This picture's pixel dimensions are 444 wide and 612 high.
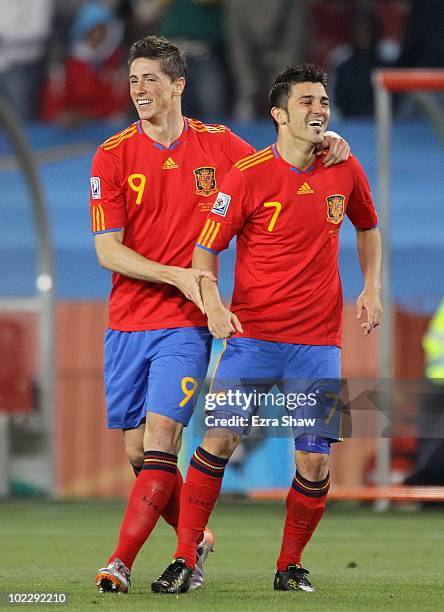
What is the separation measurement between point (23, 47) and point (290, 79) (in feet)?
34.7

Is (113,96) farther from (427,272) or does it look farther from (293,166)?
(293,166)

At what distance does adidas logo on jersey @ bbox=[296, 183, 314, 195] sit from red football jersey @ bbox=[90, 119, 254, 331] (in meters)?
0.40

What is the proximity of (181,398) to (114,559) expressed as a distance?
0.65 meters

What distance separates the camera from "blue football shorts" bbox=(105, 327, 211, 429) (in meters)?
6.23

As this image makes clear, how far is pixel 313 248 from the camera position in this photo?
6.29m

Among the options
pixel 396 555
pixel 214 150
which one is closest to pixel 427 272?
pixel 396 555

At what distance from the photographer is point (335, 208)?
6328 millimetres

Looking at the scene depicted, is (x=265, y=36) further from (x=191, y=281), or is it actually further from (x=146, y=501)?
(x=146, y=501)

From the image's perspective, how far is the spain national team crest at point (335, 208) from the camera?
6.31 m

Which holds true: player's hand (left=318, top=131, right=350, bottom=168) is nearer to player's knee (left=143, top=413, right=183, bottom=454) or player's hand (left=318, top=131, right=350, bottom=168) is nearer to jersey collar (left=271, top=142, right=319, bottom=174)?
jersey collar (left=271, top=142, right=319, bottom=174)

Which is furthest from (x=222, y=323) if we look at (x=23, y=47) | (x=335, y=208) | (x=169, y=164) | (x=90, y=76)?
(x=23, y=47)

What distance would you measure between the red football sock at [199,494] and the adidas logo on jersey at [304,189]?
1045 mm

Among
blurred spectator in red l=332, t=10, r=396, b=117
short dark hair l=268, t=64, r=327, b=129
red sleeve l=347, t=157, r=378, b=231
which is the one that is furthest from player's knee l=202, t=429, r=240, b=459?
blurred spectator in red l=332, t=10, r=396, b=117

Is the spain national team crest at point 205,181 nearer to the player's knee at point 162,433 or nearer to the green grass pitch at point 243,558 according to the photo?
the player's knee at point 162,433
